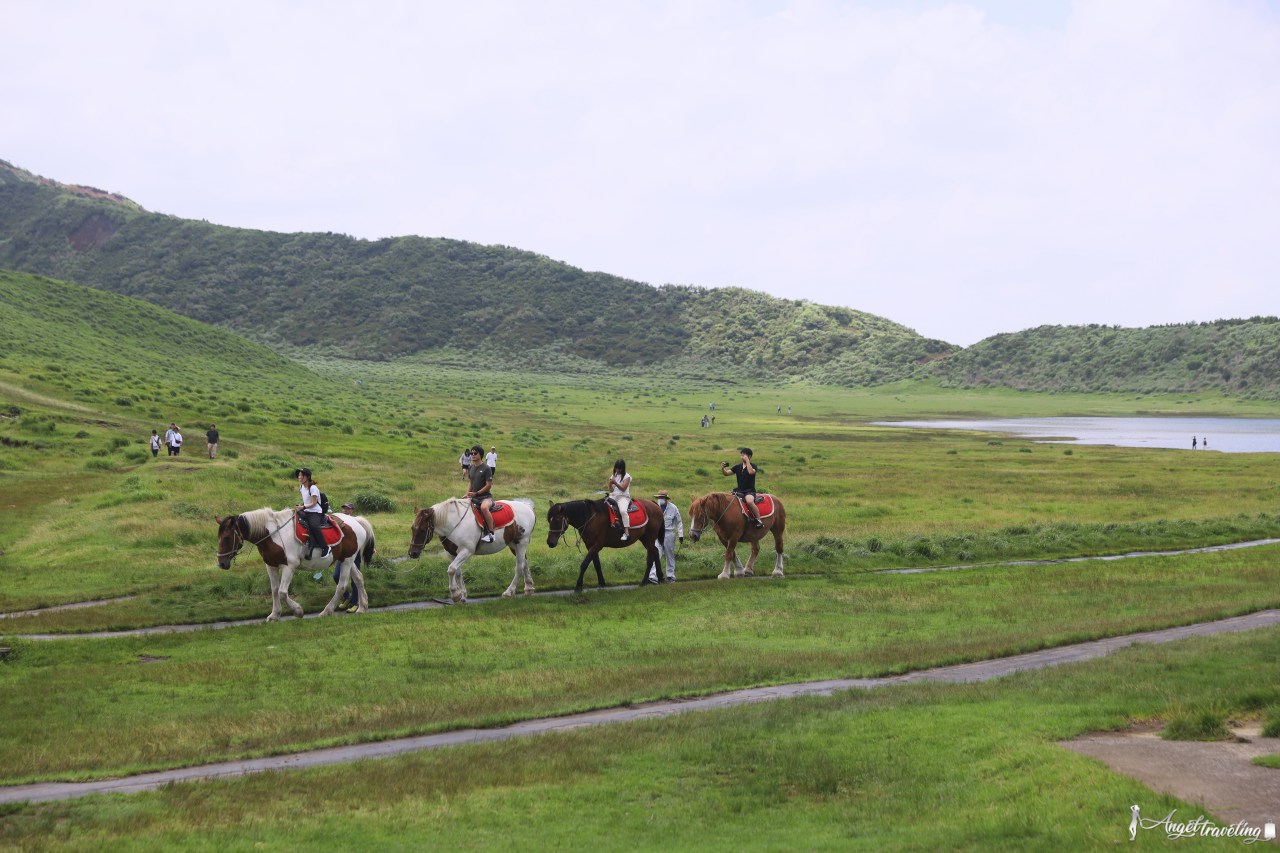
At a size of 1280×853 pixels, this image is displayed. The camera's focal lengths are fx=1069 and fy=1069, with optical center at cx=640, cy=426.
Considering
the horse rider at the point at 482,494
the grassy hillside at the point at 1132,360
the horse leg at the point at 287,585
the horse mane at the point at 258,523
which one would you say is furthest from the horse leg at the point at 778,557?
the grassy hillside at the point at 1132,360

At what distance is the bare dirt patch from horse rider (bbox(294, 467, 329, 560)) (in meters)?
15.9

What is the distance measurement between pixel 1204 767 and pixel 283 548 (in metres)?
17.9

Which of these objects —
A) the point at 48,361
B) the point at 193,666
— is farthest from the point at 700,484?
the point at 48,361

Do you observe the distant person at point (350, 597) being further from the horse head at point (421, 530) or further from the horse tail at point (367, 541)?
the horse head at point (421, 530)

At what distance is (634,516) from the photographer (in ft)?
86.9

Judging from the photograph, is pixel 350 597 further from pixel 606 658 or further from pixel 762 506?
pixel 762 506

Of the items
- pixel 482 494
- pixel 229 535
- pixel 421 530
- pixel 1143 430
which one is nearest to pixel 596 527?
pixel 482 494

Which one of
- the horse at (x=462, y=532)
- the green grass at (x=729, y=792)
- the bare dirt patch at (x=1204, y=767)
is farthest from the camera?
the horse at (x=462, y=532)

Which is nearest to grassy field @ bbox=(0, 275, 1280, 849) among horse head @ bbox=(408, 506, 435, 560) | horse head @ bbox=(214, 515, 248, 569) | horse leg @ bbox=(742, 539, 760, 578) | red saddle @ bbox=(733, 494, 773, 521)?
horse leg @ bbox=(742, 539, 760, 578)

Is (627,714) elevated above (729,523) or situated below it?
below

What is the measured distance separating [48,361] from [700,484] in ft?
186

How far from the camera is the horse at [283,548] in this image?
22578 mm

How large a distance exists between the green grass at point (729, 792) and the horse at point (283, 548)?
1023cm

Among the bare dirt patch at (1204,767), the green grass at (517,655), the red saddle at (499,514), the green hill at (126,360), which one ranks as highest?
the green hill at (126,360)
